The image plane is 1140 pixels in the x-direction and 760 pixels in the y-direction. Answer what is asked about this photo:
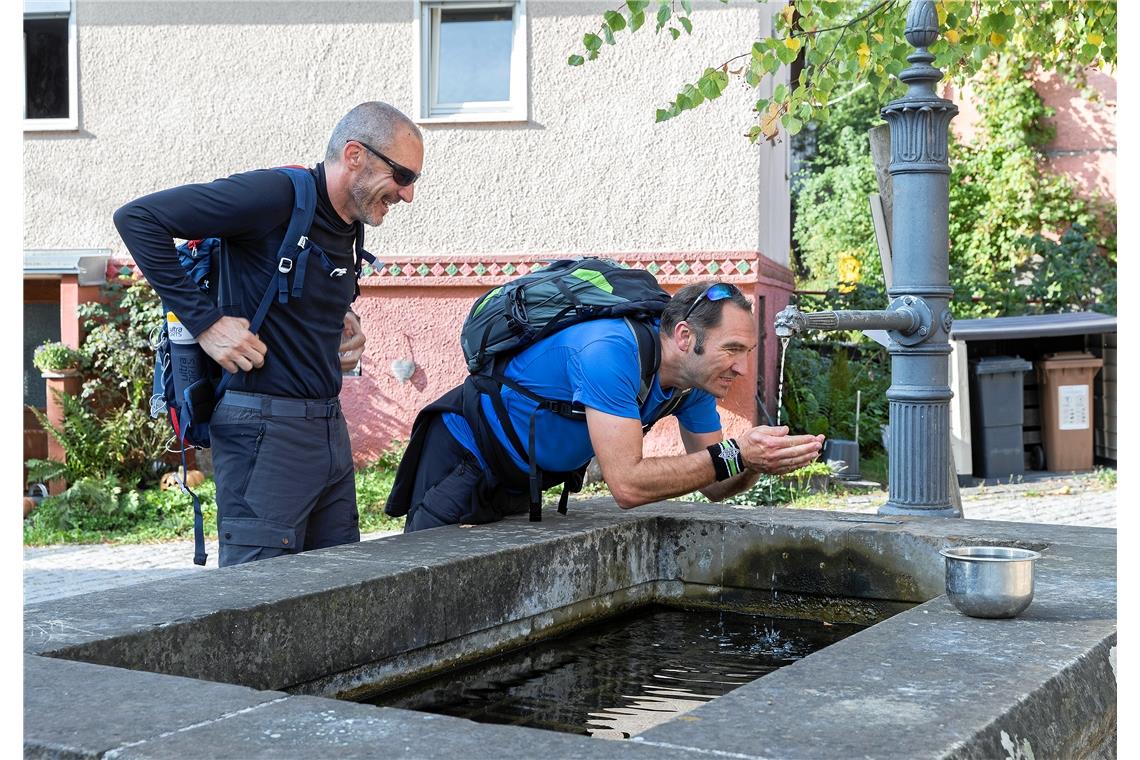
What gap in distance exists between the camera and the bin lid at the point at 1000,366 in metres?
12.2

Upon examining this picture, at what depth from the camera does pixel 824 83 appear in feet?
21.7

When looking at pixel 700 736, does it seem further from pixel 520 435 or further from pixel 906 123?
pixel 906 123

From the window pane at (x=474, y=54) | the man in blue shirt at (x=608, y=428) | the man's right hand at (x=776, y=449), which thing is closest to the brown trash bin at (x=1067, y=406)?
the window pane at (x=474, y=54)

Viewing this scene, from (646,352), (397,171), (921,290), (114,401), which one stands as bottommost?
(114,401)

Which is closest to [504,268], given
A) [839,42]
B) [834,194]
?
[839,42]

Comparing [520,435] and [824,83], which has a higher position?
[824,83]

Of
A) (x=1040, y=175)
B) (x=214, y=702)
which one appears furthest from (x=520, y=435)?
(x=1040, y=175)

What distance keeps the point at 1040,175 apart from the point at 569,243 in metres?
8.44

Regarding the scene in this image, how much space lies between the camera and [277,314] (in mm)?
3807

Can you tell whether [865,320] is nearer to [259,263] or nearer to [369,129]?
[369,129]

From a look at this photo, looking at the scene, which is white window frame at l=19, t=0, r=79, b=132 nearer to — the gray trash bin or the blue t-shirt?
the gray trash bin

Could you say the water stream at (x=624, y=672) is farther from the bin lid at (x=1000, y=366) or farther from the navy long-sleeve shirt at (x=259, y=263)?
the bin lid at (x=1000, y=366)

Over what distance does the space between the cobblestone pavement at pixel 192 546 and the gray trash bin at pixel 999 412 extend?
348mm

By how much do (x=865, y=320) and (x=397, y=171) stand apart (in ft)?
5.05
